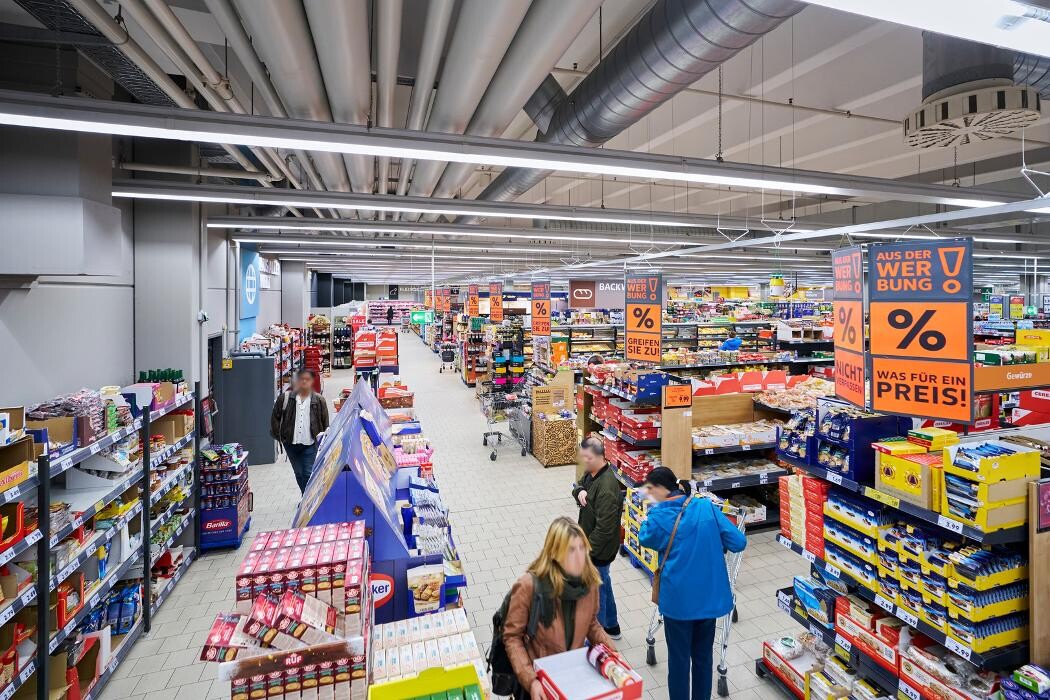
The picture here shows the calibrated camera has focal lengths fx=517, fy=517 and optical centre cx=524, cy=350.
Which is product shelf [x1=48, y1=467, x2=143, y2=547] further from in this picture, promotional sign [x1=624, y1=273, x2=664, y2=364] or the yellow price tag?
promotional sign [x1=624, y1=273, x2=664, y2=364]

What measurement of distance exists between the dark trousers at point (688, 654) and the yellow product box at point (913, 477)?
4.37 feet

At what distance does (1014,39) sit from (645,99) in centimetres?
219

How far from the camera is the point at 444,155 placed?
394 centimetres

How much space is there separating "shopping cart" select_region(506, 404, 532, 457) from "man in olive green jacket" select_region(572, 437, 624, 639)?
5559 millimetres

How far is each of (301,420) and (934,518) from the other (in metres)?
6.11

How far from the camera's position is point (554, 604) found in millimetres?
2494

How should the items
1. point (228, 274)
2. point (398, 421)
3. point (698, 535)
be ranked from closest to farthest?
point (698, 535), point (398, 421), point (228, 274)

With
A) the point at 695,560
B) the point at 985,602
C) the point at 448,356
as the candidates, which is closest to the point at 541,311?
the point at 695,560

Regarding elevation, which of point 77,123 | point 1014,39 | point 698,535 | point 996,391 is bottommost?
point 698,535

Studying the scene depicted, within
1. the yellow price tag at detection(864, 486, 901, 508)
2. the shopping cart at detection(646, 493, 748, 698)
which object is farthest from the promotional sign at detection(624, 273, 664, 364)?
the yellow price tag at detection(864, 486, 901, 508)

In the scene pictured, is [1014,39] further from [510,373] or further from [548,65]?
[510,373]

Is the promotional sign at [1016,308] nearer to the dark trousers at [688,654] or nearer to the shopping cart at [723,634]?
the shopping cart at [723,634]

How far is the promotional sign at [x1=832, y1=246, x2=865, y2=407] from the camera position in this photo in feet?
11.2

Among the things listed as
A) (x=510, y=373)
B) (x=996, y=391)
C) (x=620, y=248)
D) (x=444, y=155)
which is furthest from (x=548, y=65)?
(x=620, y=248)
